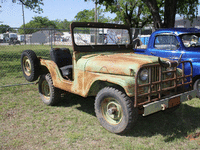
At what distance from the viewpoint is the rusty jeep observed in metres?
3.08

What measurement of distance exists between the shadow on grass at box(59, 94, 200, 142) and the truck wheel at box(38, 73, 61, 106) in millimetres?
320

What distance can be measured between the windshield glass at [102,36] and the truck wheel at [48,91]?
1.28 metres

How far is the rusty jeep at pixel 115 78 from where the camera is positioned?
3.08 metres

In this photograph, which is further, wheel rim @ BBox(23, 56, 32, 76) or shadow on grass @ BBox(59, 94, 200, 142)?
wheel rim @ BBox(23, 56, 32, 76)

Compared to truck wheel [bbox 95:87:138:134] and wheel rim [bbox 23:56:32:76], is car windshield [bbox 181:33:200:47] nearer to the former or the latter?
truck wheel [bbox 95:87:138:134]

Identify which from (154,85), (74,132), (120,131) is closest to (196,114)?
(154,85)

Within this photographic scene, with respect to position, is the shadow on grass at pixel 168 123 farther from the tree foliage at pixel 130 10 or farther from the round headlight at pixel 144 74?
the tree foliage at pixel 130 10

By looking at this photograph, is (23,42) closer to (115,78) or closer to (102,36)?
(102,36)

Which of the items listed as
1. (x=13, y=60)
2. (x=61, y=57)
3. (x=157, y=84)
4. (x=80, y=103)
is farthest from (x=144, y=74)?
(x=13, y=60)

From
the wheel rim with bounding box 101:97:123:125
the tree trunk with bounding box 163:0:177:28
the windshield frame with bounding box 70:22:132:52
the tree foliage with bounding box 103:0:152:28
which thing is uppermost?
the tree foliage with bounding box 103:0:152:28

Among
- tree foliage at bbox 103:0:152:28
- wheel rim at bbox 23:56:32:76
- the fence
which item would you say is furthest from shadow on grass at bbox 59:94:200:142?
tree foliage at bbox 103:0:152:28

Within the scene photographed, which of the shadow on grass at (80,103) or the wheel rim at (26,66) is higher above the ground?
the wheel rim at (26,66)

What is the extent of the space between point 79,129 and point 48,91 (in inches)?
69.9

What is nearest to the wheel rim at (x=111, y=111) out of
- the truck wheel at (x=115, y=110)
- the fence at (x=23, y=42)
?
the truck wheel at (x=115, y=110)
